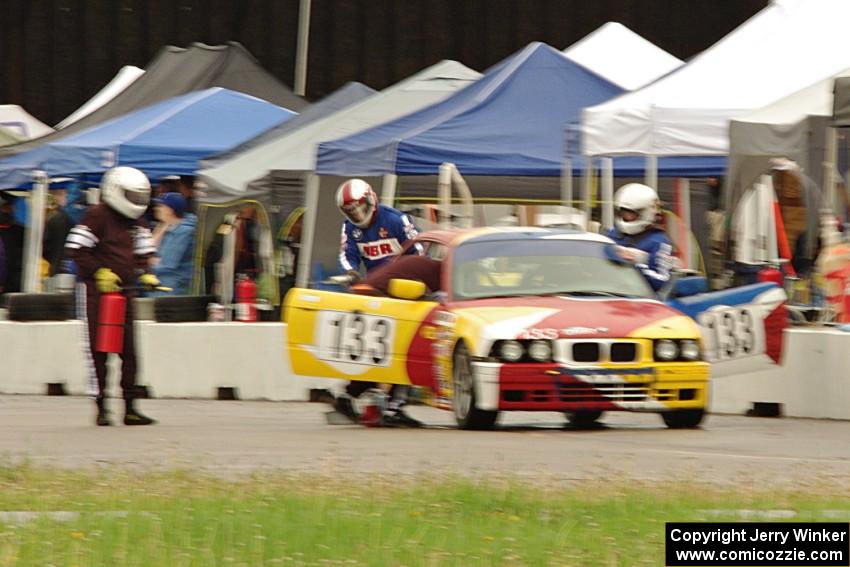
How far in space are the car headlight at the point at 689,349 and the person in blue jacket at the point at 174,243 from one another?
1153 cm

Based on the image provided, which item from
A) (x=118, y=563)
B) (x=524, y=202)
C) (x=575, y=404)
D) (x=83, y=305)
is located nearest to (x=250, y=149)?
(x=524, y=202)

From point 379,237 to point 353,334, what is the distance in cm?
202

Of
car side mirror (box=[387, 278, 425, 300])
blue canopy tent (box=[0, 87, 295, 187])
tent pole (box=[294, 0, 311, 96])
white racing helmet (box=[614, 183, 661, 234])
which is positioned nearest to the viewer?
car side mirror (box=[387, 278, 425, 300])

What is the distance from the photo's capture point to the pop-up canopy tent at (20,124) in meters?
35.8

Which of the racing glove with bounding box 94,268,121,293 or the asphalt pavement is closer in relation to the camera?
the asphalt pavement

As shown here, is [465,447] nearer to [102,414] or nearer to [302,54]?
[102,414]

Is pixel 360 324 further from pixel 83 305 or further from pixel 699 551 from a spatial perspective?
pixel 699 551

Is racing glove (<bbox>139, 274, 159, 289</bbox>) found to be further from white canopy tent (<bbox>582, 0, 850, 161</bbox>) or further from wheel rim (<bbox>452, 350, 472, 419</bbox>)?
white canopy tent (<bbox>582, 0, 850, 161</bbox>)

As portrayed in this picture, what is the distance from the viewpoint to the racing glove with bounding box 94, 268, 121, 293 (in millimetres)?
14891

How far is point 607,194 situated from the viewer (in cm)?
2277

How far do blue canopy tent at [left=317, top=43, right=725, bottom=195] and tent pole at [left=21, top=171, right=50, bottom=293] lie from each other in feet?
19.2

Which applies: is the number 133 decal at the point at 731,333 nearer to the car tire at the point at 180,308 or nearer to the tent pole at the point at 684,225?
the tent pole at the point at 684,225

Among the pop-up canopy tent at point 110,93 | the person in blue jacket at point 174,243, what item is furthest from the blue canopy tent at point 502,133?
the pop-up canopy tent at point 110,93

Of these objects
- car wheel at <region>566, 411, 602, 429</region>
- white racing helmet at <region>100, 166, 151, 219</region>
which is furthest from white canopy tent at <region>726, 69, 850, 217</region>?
white racing helmet at <region>100, 166, 151, 219</region>
